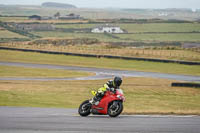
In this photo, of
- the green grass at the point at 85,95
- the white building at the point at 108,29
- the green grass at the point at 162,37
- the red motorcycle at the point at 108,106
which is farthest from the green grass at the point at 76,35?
the red motorcycle at the point at 108,106

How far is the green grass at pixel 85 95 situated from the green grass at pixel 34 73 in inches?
257

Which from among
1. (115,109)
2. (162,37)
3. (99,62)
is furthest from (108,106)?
(162,37)

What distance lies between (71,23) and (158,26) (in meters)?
34.9

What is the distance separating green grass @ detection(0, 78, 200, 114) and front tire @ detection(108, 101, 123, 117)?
8.59 metres

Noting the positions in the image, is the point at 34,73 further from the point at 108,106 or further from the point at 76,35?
the point at 76,35

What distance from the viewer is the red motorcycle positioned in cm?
1630

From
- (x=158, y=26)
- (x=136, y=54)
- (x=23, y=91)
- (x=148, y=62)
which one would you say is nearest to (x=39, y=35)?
(x=158, y=26)

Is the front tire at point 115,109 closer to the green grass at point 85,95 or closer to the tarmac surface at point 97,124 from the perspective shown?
the tarmac surface at point 97,124

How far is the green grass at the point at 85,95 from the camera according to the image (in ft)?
88.3

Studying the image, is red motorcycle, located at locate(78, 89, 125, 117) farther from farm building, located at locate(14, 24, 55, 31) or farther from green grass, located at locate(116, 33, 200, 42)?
farm building, located at locate(14, 24, 55, 31)

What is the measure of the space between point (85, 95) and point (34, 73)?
56.9 feet

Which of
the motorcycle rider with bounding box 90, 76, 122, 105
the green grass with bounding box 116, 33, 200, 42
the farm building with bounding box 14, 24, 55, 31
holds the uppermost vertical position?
the farm building with bounding box 14, 24, 55, 31

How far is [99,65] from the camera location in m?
61.2

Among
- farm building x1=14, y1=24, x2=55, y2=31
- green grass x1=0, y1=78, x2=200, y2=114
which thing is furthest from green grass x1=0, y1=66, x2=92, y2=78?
farm building x1=14, y1=24, x2=55, y2=31
